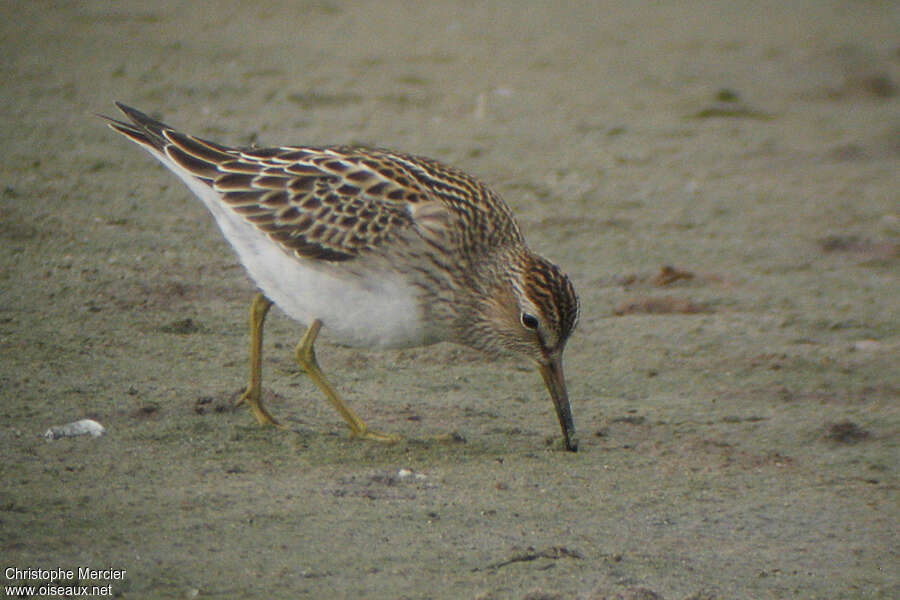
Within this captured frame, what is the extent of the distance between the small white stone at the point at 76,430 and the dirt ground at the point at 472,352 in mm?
99

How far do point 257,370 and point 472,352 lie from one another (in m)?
1.57

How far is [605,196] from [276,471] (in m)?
5.14

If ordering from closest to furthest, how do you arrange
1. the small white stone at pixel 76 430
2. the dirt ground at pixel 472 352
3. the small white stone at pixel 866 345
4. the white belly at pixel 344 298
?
the dirt ground at pixel 472 352 < the small white stone at pixel 76 430 < the white belly at pixel 344 298 < the small white stone at pixel 866 345

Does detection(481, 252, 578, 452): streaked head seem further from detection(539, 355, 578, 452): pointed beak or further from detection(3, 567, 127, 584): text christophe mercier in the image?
detection(3, 567, 127, 584): text christophe mercier

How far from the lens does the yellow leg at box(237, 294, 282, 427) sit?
609 centimetres

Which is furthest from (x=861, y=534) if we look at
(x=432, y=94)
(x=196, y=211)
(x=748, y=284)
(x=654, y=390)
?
(x=432, y=94)

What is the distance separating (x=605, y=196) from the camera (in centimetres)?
995

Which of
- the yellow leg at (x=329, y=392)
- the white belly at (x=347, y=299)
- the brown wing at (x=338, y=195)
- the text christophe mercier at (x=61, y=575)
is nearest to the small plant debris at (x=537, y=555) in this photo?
the yellow leg at (x=329, y=392)

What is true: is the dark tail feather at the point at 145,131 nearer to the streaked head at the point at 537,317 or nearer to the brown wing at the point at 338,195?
the brown wing at the point at 338,195

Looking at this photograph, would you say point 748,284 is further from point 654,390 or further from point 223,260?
point 223,260

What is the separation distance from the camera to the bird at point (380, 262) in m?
6.01

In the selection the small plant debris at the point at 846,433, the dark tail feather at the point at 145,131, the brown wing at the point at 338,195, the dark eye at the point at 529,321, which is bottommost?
the small plant debris at the point at 846,433

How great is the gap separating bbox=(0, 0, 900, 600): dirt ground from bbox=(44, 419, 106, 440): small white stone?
0.32 ft

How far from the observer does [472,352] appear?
7344mm
